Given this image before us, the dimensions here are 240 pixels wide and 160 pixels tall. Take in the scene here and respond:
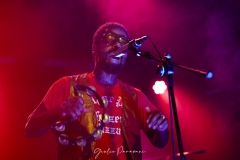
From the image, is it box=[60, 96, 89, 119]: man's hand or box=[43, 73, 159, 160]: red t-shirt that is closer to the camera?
box=[60, 96, 89, 119]: man's hand

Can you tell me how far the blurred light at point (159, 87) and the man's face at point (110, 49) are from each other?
7.01 ft

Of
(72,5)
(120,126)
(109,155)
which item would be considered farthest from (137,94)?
(72,5)

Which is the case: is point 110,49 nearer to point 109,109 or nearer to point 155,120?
point 109,109

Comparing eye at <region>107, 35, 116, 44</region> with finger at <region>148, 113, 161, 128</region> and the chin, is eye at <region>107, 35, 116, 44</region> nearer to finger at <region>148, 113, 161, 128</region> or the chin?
the chin

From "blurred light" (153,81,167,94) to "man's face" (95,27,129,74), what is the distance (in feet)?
7.01

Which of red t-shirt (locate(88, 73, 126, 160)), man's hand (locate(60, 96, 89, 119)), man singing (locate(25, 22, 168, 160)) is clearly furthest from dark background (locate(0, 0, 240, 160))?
man's hand (locate(60, 96, 89, 119))

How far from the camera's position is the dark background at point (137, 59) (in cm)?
453

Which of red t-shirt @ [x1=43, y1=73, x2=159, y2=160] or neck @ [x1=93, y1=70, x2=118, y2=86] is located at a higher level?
neck @ [x1=93, y1=70, x2=118, y2=86]

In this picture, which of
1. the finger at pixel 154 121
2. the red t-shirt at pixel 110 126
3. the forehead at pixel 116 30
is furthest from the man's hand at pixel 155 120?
the forehead at pixel 116 30

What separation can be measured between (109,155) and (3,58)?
2468 mm

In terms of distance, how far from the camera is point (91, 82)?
360 centimetres

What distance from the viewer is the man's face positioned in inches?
143

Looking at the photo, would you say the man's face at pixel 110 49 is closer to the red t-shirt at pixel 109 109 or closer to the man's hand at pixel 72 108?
the red t-shirt at pixel 109 109

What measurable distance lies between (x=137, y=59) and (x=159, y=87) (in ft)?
2.29
